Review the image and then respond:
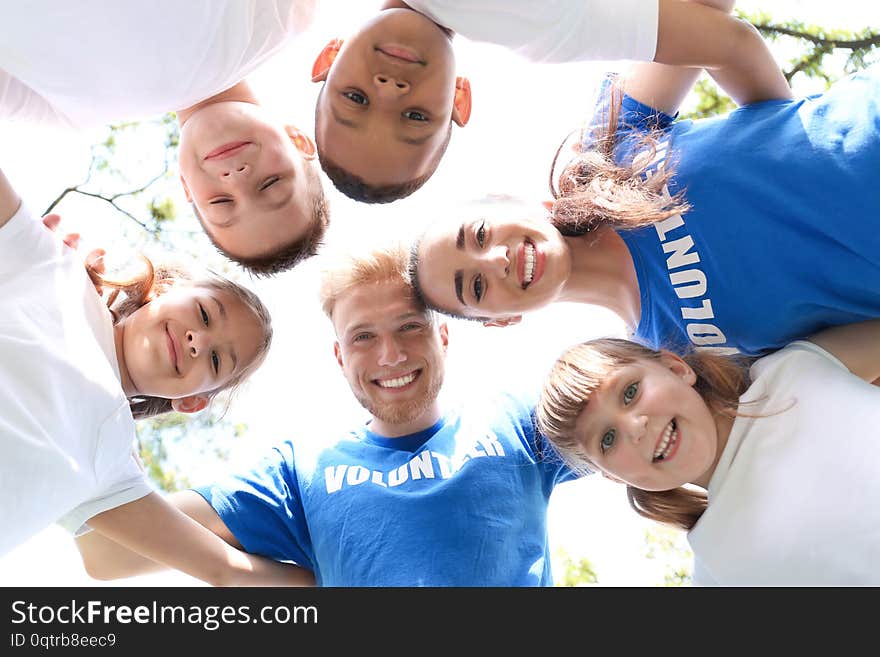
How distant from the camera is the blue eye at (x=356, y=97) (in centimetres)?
188

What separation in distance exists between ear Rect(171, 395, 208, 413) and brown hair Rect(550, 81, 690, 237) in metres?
1.12

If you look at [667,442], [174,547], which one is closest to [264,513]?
[174,547]

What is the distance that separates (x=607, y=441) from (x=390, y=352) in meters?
0.64

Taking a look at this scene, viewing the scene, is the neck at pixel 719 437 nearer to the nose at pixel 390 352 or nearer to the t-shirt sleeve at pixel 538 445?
the t-shirt sleeve at pixel 538 445

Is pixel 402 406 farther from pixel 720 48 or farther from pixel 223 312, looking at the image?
pixel 720 48

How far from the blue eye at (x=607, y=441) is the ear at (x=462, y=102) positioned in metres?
0.85

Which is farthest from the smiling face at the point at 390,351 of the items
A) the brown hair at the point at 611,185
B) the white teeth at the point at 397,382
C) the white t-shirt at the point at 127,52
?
the white t-shirt at the point at 127,52

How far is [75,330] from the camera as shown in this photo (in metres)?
1.95

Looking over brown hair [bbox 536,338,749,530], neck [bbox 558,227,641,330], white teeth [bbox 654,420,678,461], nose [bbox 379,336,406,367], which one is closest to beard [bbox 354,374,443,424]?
nose [bbox 379,336,406,367]

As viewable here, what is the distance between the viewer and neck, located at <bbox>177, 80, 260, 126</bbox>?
203cm

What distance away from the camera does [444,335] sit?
2.46 metres
